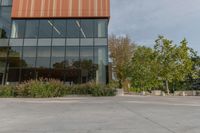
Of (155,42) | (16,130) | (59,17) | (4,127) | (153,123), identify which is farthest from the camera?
(155,42)

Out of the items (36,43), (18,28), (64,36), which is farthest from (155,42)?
(18,28)

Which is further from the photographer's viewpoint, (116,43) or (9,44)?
(116,43)

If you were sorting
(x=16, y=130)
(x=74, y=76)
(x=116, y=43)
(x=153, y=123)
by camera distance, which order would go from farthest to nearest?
(x=116, y=43)
(x=74, y=76)
(x=153, y=123)
(x=16, y=130)

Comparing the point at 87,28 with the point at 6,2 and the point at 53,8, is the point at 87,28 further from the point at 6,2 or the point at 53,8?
the point at 6,2

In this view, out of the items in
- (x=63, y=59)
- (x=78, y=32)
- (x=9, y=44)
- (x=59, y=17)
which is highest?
(x=59, y=17)

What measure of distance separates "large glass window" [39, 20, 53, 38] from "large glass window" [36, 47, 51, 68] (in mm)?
1523

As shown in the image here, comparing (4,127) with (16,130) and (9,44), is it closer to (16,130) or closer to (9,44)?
(16,130)

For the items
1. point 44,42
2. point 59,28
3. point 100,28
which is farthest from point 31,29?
point 100,28

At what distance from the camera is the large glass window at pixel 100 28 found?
21.5 metres

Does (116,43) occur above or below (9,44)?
above

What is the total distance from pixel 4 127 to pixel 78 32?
1705cm

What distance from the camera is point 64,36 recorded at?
21766mm

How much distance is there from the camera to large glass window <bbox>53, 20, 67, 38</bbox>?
→ 71.7 feet

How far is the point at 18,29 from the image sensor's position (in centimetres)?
2225
